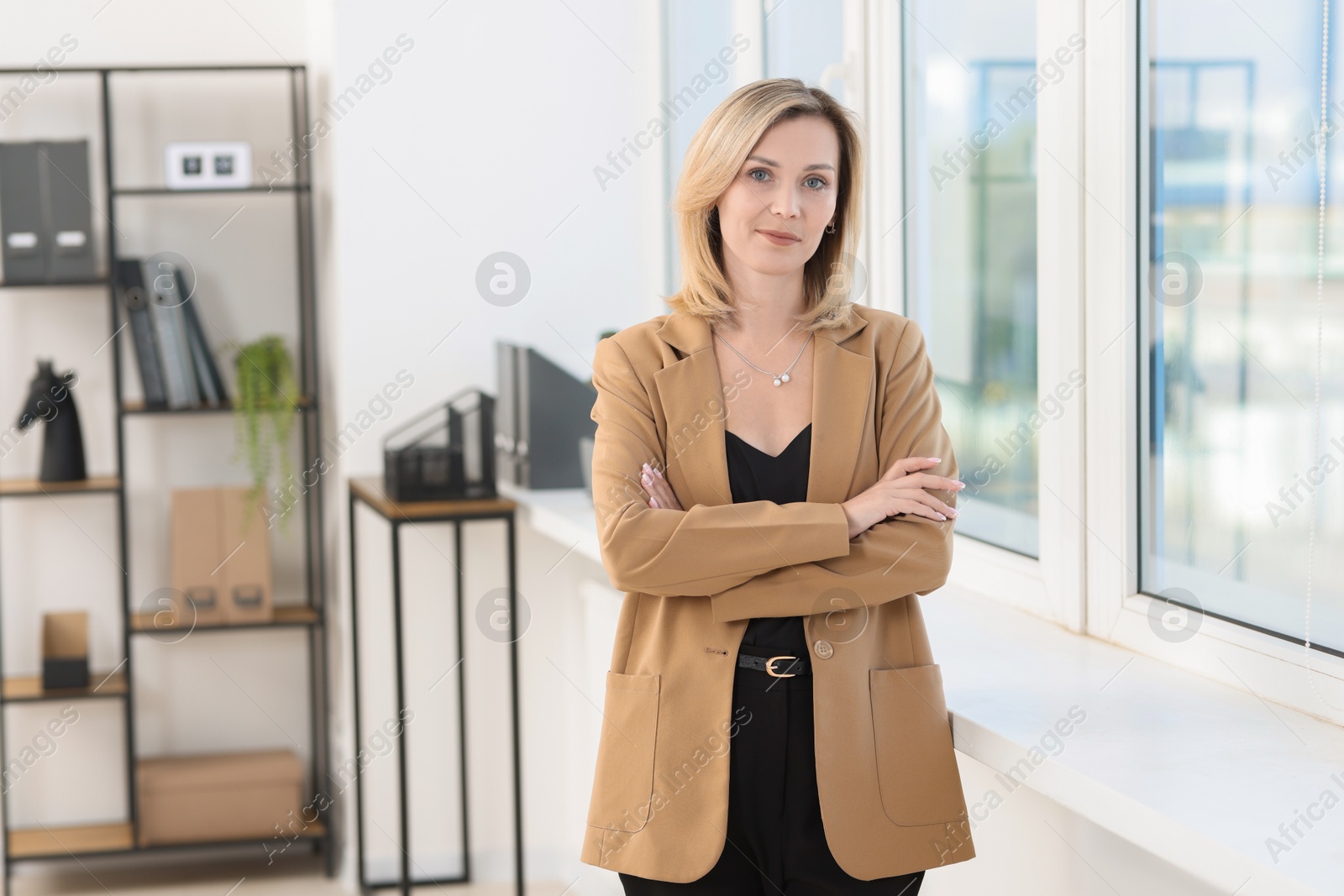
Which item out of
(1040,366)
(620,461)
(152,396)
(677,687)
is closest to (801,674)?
(677,687)

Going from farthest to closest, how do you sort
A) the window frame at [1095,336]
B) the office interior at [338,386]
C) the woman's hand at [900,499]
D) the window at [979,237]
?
the office interior at [338,386] < the window at [979,237] < the window frame at [1095,336] < the woman's hand at [900,499]

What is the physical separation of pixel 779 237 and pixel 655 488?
339 millimetres

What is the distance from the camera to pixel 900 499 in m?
1.48

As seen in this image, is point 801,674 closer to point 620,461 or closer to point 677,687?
point 677,687

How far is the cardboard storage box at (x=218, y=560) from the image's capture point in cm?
342

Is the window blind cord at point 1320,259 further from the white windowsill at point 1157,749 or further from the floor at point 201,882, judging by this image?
the floor at point 201,882

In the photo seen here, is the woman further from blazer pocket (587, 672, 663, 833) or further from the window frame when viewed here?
the window frame

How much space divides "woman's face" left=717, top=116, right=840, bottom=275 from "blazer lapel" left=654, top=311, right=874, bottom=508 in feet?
0.40

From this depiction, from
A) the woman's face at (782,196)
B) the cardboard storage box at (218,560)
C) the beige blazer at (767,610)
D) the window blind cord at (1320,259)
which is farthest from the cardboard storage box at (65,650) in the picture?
the window blind cord at (1320,259)

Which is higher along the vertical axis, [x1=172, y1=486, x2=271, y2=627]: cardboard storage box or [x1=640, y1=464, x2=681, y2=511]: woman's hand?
[x1=640, y1=464, x2=681, y2=511]: woman's hand

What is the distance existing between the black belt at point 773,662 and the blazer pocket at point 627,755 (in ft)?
0.34

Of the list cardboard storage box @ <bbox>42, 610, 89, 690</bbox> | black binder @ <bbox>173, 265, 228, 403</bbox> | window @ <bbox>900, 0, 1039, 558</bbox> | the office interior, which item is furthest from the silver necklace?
cardboard storage box @ <bbox>42, 610, 89, 690</bbox>

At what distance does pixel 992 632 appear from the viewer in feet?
6.30

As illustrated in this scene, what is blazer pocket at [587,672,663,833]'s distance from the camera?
4.89 ft
